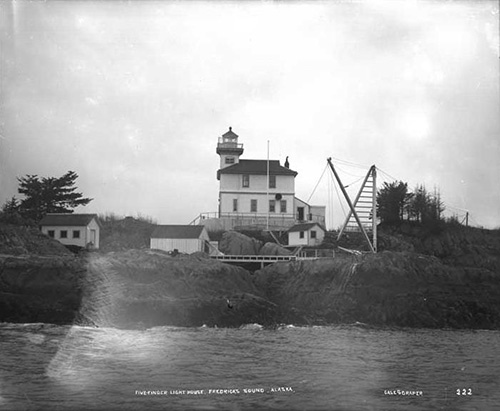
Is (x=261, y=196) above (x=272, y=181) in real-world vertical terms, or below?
below

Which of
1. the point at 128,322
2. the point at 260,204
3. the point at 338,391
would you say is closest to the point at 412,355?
the point at 338,391

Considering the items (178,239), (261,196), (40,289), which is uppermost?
(261,196)

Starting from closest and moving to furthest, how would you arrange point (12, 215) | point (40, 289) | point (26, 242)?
point (40, 289)
point (12, 215)
point (26, 242)

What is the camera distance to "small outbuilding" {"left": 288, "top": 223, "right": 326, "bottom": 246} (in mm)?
20344

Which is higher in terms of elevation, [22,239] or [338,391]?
[22,239]

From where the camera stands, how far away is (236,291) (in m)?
14.0

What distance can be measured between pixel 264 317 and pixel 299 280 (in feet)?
10.5

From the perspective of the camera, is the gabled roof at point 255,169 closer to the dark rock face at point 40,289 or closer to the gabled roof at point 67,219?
the gabled roof at point 67,219

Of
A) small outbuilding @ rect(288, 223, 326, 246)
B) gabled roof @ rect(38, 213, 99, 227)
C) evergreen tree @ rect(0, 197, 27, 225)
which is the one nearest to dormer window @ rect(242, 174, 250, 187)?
Result: small outbuilding @ rect(288, 223, 326, 246)

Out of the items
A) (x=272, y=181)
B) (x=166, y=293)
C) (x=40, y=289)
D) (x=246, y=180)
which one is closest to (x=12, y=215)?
(x=40, y=289)

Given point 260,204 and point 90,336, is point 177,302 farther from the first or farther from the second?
point 260,204

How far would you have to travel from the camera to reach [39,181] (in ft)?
28.7

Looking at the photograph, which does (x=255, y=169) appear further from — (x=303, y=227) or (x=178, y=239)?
(x=178, y=239)

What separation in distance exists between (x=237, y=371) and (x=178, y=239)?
13146 mm
